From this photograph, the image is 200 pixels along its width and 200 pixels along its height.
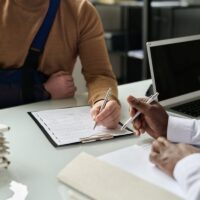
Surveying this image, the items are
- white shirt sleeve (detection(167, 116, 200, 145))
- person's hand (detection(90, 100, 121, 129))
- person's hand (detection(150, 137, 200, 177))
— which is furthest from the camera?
person's hand (detection(90, 100, 121, 129))

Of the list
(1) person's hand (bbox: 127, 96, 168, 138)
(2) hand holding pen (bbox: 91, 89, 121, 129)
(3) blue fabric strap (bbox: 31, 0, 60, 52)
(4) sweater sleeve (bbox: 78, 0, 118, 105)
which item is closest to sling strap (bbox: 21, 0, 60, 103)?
(3) blue fabric strap (bbox: 31, 0, 60, 52)

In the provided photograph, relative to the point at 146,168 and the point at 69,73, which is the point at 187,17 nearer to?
the point at 69,73

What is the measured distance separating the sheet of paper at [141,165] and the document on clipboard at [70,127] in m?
0.11

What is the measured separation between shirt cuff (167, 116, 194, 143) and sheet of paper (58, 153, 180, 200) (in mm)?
263

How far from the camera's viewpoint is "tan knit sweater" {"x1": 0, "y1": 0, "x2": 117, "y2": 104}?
4.37 ft

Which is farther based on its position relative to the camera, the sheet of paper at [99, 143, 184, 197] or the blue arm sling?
the blue arm sling

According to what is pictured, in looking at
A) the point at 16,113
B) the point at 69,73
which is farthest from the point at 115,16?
the point at 16,113

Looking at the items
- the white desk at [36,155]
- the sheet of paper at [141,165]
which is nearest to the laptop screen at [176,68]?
the white desk at [36,155]

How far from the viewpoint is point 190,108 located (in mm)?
1277

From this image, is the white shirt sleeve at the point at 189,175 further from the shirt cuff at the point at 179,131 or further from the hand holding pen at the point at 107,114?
the hand holding pen at the point at 107,114

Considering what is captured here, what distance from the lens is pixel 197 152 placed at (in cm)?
83

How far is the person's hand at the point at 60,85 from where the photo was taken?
138cm

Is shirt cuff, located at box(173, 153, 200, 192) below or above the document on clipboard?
above

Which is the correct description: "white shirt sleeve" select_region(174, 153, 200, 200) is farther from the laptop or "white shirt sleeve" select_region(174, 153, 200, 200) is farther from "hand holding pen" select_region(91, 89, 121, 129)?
the laptop
